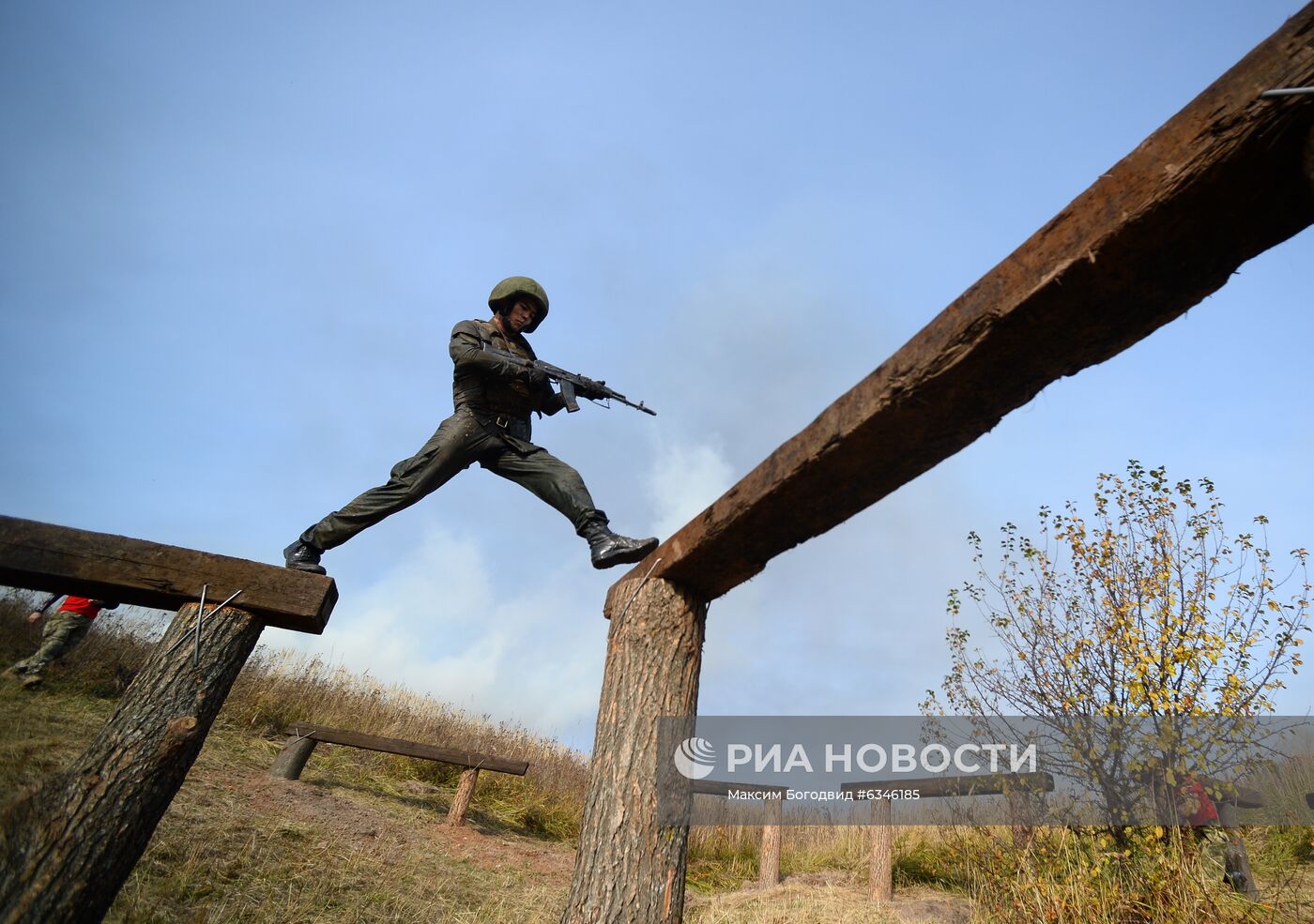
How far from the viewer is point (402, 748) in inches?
315

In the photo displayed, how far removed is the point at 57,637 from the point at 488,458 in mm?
6121

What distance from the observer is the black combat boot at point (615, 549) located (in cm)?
345

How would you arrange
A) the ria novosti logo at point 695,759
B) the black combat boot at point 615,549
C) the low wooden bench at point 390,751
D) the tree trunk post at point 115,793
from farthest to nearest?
1. the low wooden bench at point 390,751
2. the black combat boot at point 615,549
3. the ria novosti logo at point 695,759
4. the tree trunk post at point 115,793

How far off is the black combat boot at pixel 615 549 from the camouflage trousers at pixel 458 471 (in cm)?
14

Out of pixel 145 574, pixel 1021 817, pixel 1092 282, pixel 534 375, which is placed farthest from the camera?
pixel 1021 817

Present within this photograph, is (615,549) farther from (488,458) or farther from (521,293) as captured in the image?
(521,293)

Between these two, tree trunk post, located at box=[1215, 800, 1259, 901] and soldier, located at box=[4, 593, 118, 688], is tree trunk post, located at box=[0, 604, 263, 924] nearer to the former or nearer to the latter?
soldier, located at box=[4, 593, 118, 688]

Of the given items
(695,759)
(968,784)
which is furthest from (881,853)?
(695,759)

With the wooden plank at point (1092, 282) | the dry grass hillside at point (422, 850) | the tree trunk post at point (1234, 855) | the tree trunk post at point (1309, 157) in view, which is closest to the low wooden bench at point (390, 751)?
the dry grass hillside at point (422, 850)

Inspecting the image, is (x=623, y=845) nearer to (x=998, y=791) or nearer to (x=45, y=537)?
(x=45, y=537)

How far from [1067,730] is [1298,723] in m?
1.45

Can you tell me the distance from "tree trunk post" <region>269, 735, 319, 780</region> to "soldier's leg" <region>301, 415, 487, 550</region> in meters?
5.37

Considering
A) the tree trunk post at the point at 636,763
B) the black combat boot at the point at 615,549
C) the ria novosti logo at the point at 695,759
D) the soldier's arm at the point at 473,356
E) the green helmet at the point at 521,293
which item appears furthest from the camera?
the green helmet at the point at 521,293

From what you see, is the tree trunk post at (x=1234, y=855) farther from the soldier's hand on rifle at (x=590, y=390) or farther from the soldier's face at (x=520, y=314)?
the soldier's face at (x=520, y=314)
